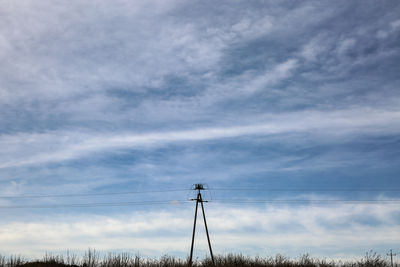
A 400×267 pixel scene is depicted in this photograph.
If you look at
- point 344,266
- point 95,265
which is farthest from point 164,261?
point 344,266

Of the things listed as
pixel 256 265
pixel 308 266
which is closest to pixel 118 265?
pixel 256 265

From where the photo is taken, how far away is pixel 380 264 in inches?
1687

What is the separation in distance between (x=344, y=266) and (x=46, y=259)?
30267mm

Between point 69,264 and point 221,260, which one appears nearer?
point 69,264

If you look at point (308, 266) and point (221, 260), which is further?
point (221, 260)

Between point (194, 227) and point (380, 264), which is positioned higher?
point (194, 227)

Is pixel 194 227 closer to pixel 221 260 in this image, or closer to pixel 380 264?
pixel 221 260

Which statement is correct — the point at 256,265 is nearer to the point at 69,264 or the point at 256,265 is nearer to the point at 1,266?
the point at 69,264

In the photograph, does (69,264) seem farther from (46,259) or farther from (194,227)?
(194,227)

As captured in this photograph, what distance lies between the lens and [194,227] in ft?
145

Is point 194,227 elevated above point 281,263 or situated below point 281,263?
above

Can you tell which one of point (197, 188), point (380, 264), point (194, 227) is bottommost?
point (380, 264)

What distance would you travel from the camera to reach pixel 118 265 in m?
44.2

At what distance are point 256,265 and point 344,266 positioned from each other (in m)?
8.94
